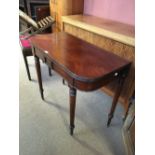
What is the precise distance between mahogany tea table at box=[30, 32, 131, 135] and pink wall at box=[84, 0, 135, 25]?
623mm

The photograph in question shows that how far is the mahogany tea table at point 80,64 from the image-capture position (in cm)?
94

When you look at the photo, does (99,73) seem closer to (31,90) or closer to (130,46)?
(130,46)

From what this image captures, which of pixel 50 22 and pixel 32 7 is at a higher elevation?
pixel 32 7

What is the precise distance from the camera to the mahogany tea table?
3.09 feet

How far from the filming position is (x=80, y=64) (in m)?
1.04

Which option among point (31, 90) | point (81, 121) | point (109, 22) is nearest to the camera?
point (81, 121)

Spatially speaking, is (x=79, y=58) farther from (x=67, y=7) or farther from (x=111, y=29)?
(x=67, y=7)

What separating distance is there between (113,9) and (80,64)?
41.2 inches

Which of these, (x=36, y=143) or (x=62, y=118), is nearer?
(x=36, y=143)

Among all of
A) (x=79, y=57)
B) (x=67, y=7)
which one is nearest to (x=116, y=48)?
(x=79, y=57)
